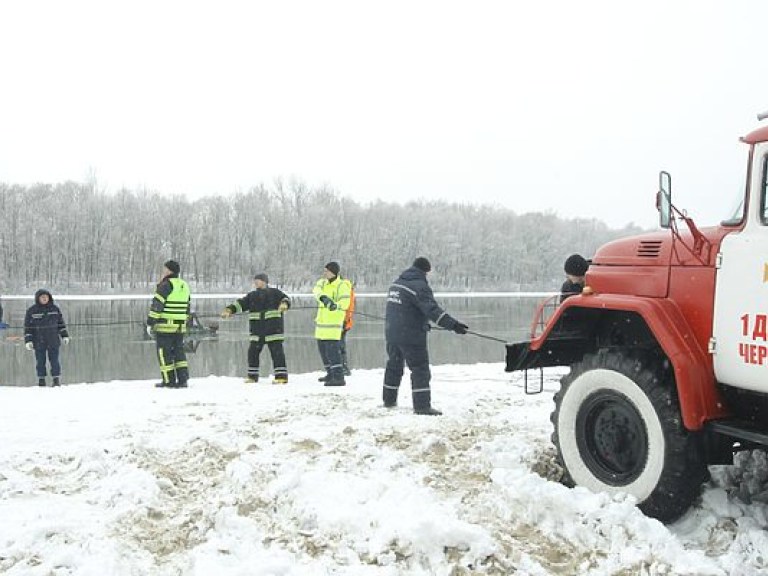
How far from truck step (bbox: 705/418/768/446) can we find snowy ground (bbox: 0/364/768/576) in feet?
1.93

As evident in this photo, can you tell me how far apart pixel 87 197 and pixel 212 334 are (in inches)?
2325

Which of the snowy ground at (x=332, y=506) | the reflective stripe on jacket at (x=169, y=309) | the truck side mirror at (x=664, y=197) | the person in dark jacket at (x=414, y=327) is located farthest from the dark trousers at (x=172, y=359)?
the truck side mirror at (x=664, y=197)

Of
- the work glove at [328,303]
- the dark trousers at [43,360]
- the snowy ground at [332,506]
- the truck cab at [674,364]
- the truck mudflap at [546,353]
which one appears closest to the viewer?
the snowy ground at [332,506]

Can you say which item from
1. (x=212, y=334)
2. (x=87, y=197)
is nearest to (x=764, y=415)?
(x=212, y=334)

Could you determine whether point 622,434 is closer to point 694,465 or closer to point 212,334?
point 694,465

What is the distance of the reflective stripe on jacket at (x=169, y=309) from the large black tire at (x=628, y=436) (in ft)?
22.0

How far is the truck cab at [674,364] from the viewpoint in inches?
157

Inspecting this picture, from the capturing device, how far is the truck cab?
400 cm

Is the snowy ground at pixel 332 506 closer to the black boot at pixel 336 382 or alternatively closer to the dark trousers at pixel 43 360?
the black boot at pixel 336 382

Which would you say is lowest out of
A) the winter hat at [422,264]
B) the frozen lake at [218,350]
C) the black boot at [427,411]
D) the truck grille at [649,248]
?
the frozen lake at [218,350]

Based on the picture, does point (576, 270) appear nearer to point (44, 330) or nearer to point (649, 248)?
point (649, 248)

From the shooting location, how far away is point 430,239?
86688 millimetres

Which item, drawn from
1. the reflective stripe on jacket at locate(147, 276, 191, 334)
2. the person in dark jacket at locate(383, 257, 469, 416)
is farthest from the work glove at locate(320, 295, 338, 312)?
the person in dark jacket at locate(383, 257, 469, 416)

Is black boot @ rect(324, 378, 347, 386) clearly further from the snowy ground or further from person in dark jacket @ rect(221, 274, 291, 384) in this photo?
the snowy ground
